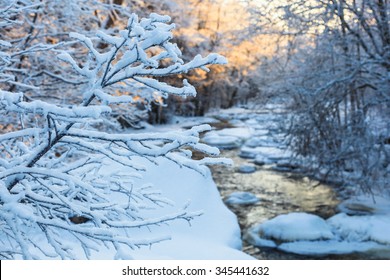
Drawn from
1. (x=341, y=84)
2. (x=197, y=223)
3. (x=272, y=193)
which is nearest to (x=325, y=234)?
(x=197, y=223)

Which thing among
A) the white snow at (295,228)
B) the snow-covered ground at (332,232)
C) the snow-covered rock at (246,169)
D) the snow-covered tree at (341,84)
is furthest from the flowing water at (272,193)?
the snow-covered tree at (341,84)

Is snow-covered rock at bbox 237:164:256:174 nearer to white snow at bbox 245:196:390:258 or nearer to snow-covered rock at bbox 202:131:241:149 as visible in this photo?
snow-covered rock at bbox 202:131:241:149

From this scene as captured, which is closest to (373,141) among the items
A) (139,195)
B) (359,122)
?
(359,122)

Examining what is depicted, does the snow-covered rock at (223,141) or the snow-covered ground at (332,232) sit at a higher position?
the snow-covered rock at (223,141)

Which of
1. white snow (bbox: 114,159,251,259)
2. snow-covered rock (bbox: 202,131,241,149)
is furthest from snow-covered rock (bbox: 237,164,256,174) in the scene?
white snow (bbox: 114,159,251,259)

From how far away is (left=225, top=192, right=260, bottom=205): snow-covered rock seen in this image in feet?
31.4

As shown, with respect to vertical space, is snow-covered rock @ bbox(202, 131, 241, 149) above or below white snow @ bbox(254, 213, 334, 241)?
above

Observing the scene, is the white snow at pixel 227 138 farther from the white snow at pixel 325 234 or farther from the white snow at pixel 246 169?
the white snow at pixel 325 234

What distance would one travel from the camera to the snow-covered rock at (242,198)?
959cm

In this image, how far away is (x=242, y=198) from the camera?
9.80 m

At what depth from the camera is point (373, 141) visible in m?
8.47

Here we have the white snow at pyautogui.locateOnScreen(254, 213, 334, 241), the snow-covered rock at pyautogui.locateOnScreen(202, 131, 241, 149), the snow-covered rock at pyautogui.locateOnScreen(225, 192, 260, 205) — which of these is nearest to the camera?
the white snow at pyautogui.locateOnScreen(254, 213, 334, 241)

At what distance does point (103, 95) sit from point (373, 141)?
26.5ft
